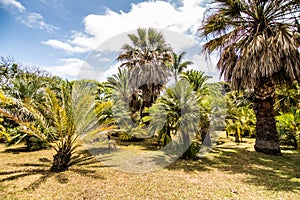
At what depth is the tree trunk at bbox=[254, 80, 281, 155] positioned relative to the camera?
28.8ft

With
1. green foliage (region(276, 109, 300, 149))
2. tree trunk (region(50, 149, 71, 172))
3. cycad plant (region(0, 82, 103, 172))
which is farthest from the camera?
green foliage (region(276, 109, 300, 149))

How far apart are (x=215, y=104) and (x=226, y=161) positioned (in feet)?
9.45

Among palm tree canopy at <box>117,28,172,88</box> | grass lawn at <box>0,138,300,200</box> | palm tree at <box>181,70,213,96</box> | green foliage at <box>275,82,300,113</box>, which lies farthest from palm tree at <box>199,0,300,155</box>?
palm tree canopy at <box>117,28,172,88</box>

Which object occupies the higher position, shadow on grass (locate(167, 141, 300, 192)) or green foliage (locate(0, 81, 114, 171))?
green foliage (locate(0, 81, 114, 171))

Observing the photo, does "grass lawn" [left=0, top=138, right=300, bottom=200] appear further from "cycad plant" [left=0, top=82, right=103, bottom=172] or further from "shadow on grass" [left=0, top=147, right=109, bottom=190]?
"cycad plant" [left=0, top=82, right=103, bottom=172]

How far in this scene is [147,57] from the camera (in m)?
16.2

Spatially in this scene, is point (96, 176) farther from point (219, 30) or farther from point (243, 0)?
point (243, 0)

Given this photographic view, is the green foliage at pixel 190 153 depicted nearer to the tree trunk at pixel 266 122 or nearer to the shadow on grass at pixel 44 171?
the tree trunk at pixel 266 122

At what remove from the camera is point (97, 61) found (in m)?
11.0

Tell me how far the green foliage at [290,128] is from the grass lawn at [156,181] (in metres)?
2.75

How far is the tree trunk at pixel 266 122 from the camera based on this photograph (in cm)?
878

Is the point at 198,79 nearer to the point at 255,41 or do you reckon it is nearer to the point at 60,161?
the point at 255,41

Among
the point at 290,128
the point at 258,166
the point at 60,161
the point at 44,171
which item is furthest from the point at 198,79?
the point at 44,171

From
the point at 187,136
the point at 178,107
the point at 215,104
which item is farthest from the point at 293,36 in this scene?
the point at 187,136
